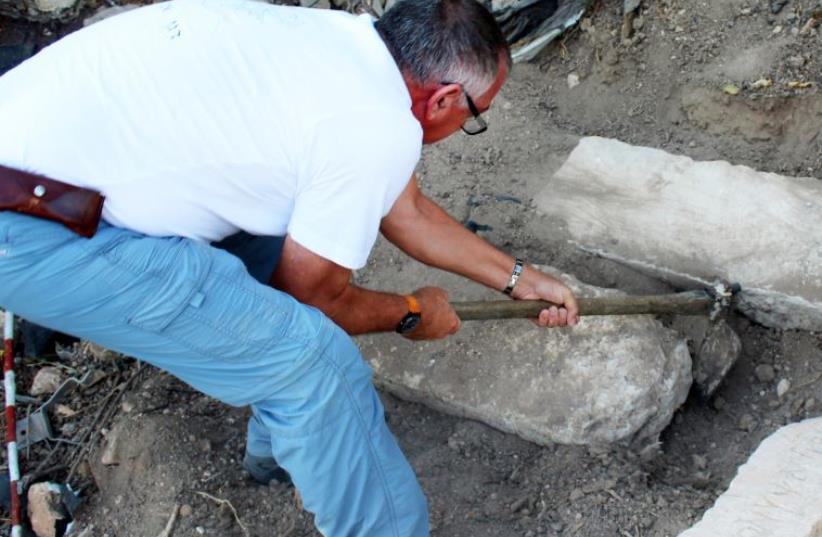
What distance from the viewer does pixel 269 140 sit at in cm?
238

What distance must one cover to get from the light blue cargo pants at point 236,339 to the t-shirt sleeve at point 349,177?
0.65ft

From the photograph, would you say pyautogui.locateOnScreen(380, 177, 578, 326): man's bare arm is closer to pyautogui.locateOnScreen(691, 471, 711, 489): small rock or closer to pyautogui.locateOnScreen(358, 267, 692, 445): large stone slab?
pyautogui.locateOnScreen(358, 267, 692, 445): large stone slab

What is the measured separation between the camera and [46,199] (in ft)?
7.55

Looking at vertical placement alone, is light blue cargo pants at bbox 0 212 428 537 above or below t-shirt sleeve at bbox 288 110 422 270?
below

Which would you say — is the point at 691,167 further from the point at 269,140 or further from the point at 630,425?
the point at 269,140

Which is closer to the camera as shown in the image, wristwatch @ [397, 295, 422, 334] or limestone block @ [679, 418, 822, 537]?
limestone block @ [679, 418, 822, 537]

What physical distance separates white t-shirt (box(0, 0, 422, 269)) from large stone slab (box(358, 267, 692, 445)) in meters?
1.08

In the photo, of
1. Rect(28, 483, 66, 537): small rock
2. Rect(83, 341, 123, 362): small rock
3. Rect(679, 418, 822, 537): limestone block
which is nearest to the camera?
Rect(679, 418, 822, 537): limestone block

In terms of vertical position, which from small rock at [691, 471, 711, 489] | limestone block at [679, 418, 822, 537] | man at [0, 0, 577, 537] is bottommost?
small rock at [691, 471, 711, 489]

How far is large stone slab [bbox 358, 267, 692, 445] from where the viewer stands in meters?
3.23

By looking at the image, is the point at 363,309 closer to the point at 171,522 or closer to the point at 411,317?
the point at 411,317

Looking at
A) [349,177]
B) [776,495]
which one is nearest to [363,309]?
[349,177]

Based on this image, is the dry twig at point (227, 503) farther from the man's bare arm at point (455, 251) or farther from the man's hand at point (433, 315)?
the man's bare arm at point (455, 251)

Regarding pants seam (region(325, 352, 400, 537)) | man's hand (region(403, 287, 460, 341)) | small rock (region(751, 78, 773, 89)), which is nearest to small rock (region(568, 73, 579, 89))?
small rock (region(751, 78, 773, 89))
